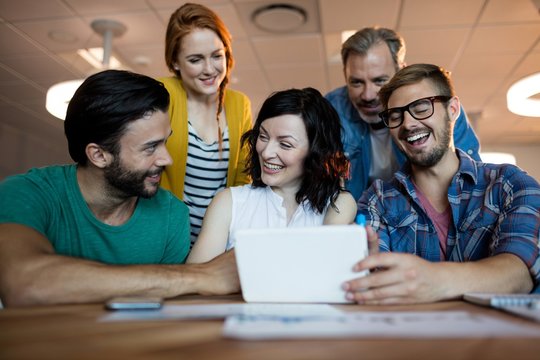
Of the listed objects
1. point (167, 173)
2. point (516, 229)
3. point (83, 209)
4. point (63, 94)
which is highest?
point (63, 94)

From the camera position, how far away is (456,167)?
1644 mm

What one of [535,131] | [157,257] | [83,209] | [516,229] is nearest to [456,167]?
[516,229]

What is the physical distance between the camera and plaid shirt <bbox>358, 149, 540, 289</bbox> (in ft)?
4.08

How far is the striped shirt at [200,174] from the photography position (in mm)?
1899

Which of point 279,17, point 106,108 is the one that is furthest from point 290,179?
point 279,17

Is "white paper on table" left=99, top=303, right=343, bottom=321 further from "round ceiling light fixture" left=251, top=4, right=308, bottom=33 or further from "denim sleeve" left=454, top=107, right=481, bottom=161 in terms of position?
"round ceiling light fixture" left=251, top=4, right=308, bottom=33

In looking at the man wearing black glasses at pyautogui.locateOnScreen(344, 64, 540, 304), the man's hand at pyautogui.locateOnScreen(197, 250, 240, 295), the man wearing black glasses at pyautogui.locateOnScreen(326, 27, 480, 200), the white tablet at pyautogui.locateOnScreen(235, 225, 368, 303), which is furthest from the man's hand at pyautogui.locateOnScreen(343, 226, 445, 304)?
the man wearing black glasses at pyautogui.locateOnScreen(326, 27, 480, 200)

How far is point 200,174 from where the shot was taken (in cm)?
192

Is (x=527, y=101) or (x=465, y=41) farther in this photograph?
(x=465, y=41)

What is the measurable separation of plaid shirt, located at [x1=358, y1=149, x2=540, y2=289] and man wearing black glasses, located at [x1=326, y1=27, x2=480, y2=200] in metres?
0.44

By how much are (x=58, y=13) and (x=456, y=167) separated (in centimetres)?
342

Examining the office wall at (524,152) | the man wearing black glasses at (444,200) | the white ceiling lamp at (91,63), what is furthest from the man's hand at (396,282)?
the office wall at (524,152)

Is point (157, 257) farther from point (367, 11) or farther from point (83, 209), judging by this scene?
point (367, 11)

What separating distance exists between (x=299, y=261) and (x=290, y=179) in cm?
80
